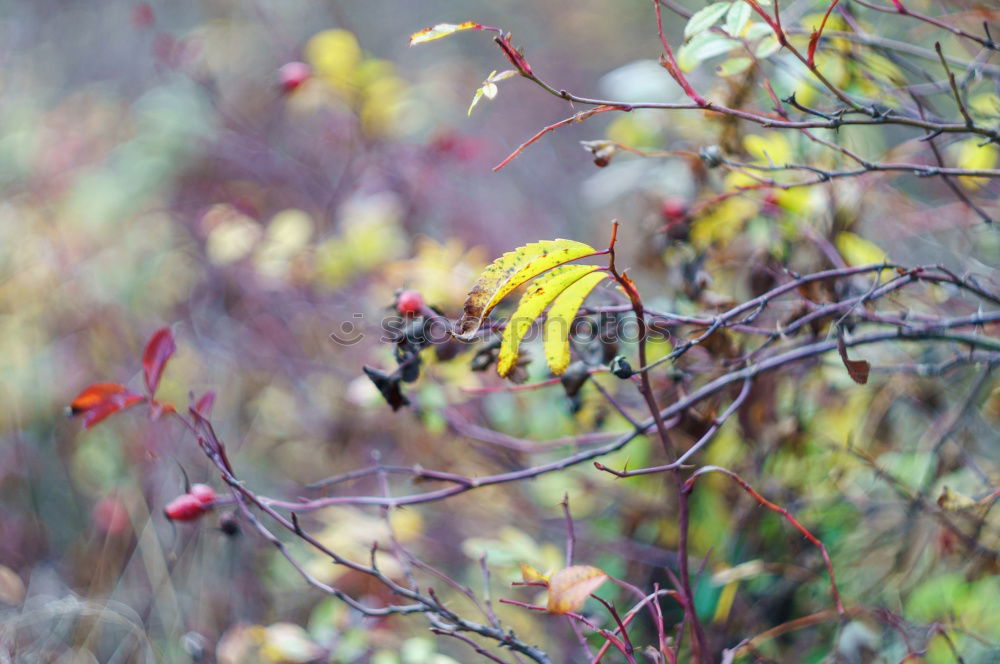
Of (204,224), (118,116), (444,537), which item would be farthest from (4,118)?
(444,537)

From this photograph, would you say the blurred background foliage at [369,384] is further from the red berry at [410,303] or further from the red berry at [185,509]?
the red berry at [185,509]

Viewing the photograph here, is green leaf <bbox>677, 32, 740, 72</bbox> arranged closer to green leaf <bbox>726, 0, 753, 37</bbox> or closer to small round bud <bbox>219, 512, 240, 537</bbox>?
green leaf <bbox>726, 0, 753, 37</bbox>

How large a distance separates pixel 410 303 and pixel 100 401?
0.32 meters

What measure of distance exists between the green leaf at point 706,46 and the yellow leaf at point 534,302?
1.31ft

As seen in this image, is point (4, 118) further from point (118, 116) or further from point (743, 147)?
point (743, 147)

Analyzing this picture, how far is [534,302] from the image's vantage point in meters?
0.62

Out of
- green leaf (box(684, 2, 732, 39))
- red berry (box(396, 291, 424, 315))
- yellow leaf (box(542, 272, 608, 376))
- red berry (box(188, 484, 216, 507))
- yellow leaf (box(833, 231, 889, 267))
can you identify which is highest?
green leaf (box(684, 2, 732, 39))

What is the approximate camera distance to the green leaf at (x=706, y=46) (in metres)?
0.88

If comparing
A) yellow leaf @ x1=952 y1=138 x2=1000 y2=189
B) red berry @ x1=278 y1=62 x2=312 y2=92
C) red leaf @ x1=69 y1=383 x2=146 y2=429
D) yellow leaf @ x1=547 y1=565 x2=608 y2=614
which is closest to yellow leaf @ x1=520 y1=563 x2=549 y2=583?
yellow leaf @ x1=547 y1=565 x2=608 y2=614

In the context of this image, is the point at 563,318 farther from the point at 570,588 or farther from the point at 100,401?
the point at 100,401

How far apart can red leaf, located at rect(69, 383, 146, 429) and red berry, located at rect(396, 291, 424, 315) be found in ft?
0.89

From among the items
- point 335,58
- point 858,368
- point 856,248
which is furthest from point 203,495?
point 335,58

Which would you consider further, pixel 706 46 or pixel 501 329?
pixel 706 46

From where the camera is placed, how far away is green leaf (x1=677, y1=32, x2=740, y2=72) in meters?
0.88
